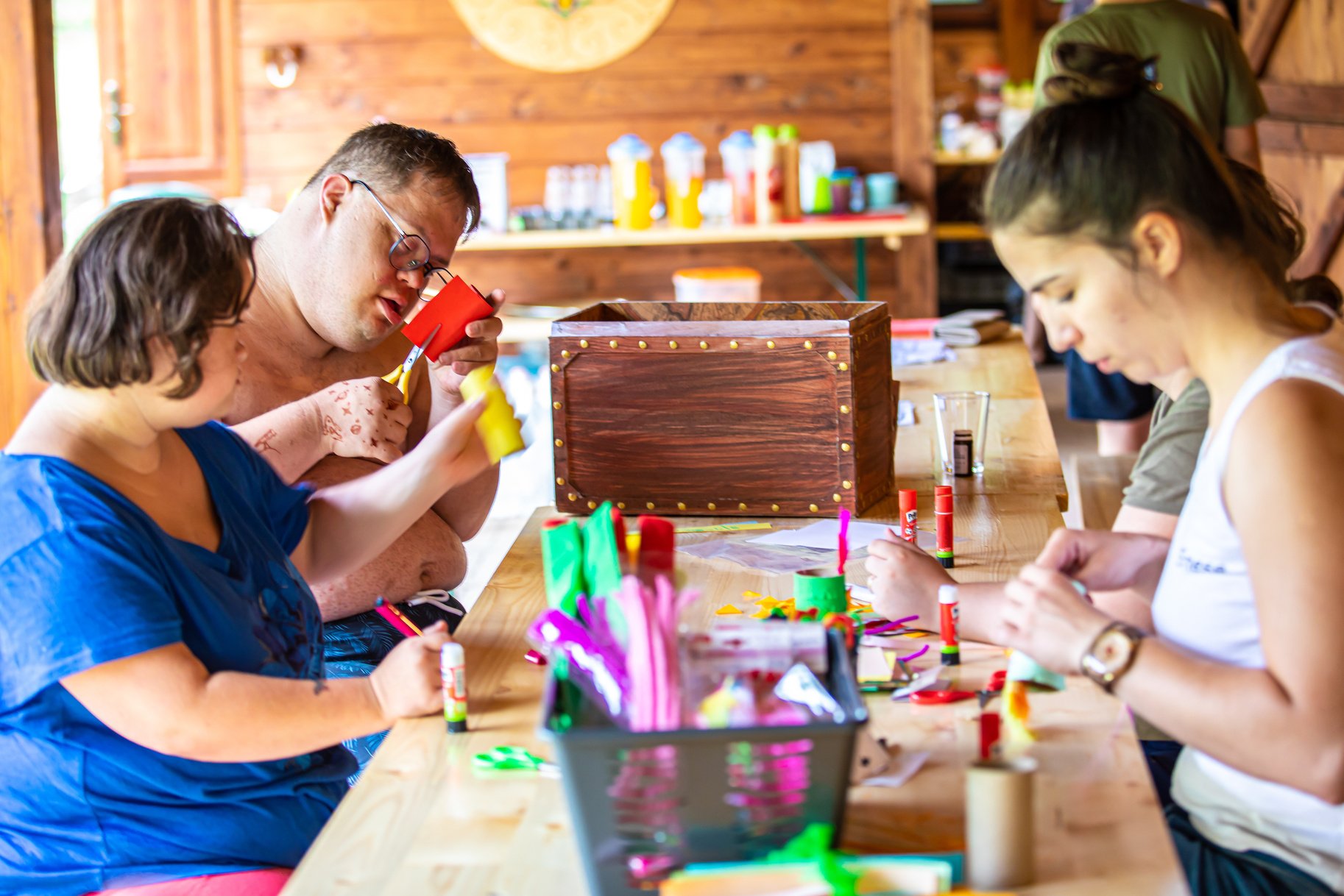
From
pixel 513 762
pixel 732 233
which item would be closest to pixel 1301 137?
pixel 732 233

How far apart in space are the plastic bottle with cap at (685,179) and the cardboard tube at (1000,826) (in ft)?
14.9

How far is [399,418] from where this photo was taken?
7.05 feet

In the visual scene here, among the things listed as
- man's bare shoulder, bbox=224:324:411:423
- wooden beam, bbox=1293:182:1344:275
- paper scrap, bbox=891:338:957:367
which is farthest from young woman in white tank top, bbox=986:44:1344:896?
wooden beam, bbox=1293:182:1344:275

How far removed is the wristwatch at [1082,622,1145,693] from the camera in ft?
3.97

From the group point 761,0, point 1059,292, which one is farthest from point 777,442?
point 761,0

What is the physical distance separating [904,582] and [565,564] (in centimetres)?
45

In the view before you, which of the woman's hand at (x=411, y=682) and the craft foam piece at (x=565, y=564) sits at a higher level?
the craft foam piece at (x=565, y=564)

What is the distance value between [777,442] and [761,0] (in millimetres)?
4376

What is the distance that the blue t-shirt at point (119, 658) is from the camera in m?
1.30

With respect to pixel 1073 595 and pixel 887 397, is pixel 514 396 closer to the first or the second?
pixel 887 397

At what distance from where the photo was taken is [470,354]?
2.21 meters

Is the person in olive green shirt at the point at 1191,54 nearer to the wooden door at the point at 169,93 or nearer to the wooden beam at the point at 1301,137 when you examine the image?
the wooden beam at the point at 1301,137

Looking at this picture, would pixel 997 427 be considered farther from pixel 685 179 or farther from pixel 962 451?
pixel 685 179

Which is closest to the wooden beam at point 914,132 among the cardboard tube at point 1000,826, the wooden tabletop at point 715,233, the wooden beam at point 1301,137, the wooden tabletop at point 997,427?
the wooden tabletop at point 715,233
